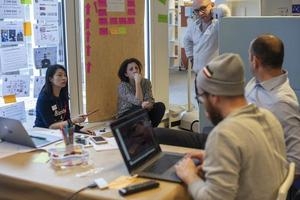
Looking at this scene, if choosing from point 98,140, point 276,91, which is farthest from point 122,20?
point 276,91

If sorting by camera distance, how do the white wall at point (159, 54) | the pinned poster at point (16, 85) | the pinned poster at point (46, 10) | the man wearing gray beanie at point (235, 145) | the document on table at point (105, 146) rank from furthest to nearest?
the white wall at point (159, 54) → the pinned poster at point (46, 10) → the pinned poster at point (16, 85) → the document on table at point (105, 146) → the man wearing gray beanie at point (235, 145)

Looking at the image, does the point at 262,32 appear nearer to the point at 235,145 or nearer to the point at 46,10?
the point at 46,10

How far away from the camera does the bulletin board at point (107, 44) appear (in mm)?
4172

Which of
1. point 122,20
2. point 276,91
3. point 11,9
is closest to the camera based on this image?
point 276,91

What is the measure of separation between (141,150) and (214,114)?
20.3 inches

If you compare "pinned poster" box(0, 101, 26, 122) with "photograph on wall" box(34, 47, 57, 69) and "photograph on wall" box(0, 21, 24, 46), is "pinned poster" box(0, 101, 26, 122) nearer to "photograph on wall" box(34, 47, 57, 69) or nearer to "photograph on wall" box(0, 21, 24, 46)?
"photograph on wall" box(34, 47, 57, 69)

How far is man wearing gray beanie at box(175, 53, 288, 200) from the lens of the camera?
1576 millimetres

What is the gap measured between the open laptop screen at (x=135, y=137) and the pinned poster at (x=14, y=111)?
170 cm

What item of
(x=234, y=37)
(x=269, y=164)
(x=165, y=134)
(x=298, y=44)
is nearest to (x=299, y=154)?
(x=269, y=164)

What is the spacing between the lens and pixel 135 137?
2098 millimetres

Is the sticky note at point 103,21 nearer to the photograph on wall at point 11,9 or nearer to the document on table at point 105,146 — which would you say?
the photograph on wall at point 11,9

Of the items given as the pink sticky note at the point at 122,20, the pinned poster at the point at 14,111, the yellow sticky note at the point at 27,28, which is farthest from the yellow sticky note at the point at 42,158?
the pink sticky note at the point at 122,20

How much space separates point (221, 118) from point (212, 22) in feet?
9.77

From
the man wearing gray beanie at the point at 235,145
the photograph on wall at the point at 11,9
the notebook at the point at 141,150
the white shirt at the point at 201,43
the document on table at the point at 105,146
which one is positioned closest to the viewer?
the man wearing gray beanie at the point at 235,145
